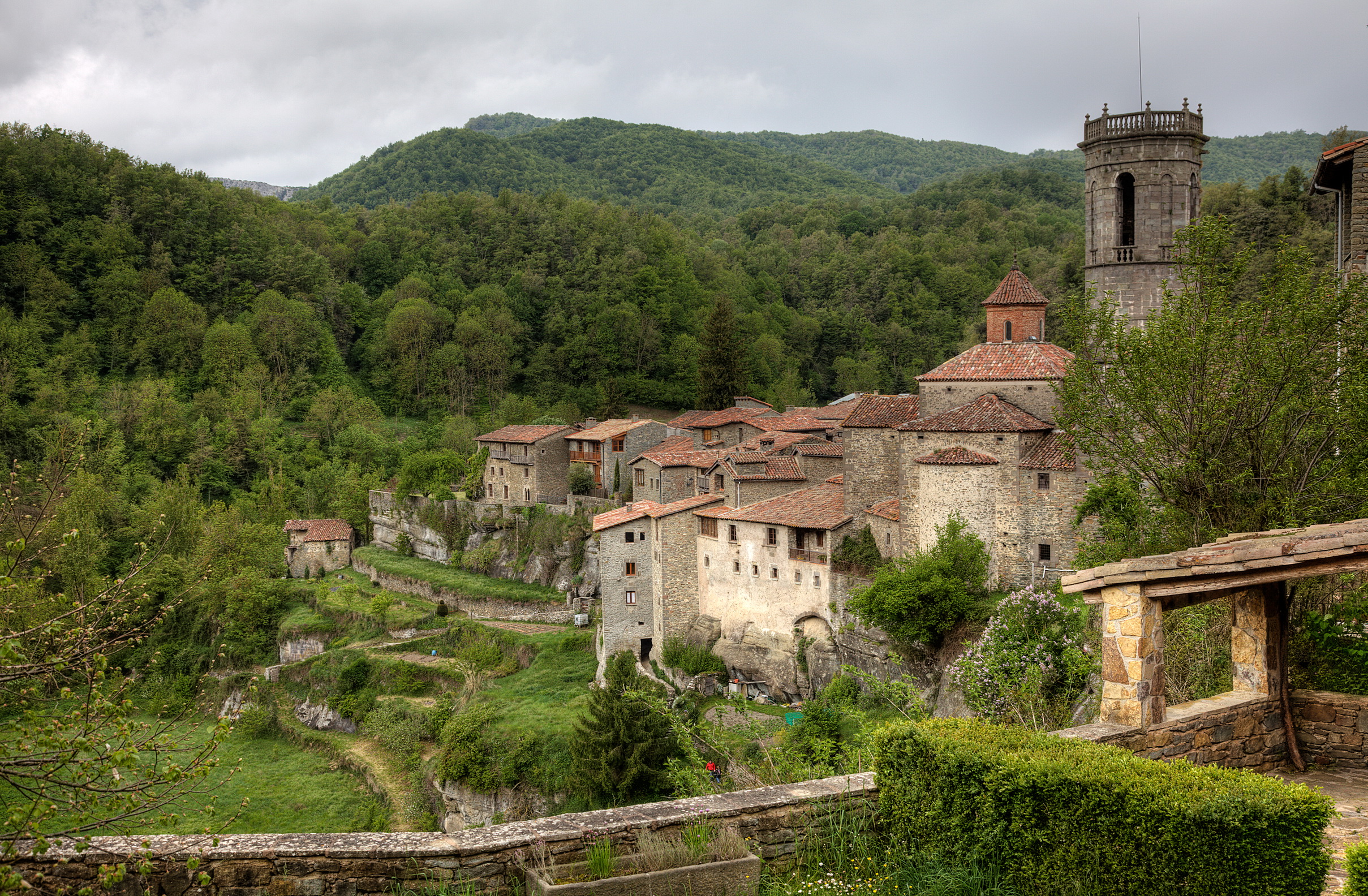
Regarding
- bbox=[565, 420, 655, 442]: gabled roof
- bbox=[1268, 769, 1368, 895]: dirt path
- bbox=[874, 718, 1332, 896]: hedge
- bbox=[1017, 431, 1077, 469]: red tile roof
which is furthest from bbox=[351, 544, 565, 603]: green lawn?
bbox=[874, 718, 1332, 896]: hedge

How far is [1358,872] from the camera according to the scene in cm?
510

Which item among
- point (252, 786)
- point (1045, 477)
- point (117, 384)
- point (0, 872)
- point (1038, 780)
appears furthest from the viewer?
point (117, 384)

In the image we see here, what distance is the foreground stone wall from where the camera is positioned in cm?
579

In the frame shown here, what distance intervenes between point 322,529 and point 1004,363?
43247 mm

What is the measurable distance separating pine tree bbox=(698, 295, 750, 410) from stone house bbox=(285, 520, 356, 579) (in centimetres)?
2597

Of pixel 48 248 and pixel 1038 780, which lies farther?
pixel 48 248

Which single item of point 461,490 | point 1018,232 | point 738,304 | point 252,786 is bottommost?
point 252,786

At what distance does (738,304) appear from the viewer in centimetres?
9400

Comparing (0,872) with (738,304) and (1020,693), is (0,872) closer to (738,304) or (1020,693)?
(1020,693)

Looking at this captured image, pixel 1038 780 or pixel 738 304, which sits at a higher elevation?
pixel 738 304

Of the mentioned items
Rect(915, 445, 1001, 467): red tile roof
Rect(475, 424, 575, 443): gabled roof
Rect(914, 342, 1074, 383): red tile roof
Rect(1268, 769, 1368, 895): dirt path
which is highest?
Rect(914, 342, 1074, 383): red tile roof

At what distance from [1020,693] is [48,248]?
298 ft

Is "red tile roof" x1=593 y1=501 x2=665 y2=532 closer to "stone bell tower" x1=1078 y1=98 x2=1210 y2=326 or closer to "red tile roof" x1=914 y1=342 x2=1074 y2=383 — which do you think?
"red tile roof" x1=914 y1=342 x2=1074 y2=383

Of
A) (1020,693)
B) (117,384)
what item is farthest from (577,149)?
(1020,693)
